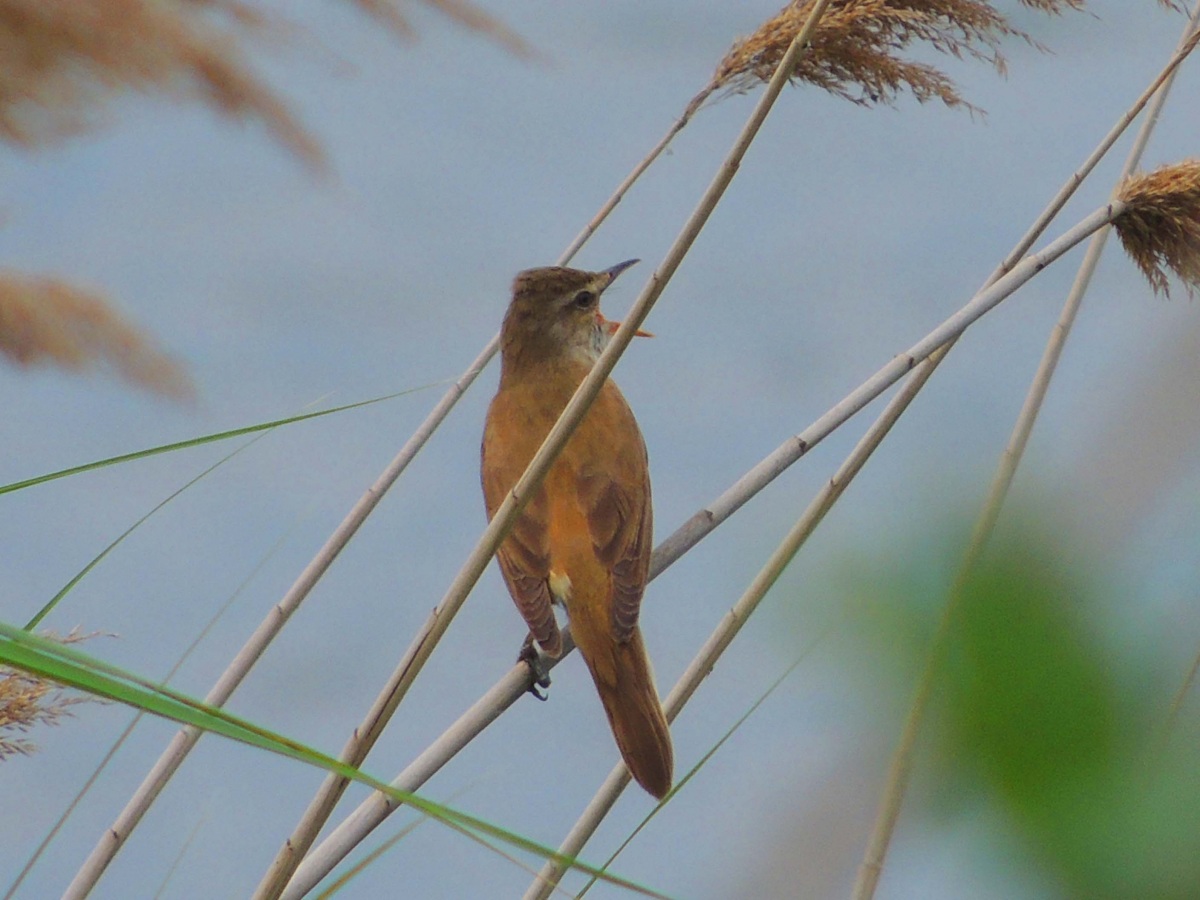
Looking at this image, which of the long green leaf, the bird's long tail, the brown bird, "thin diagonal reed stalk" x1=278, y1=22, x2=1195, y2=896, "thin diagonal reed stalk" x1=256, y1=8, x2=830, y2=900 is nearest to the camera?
the long green leaf

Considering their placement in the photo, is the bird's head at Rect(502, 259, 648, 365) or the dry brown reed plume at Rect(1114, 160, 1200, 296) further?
the bird's head at Rect(502, 259, 648, 365)

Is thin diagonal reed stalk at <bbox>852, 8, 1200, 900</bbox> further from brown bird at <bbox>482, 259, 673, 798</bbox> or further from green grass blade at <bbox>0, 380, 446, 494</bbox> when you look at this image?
green grass blade at <bbox>0, 380, 446, 494</bbox>

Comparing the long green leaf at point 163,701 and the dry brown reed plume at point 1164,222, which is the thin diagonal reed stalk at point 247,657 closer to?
the long green leaf at point 163,701

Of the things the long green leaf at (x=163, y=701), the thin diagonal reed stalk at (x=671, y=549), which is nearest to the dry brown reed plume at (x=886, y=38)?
the thin diagonal reed stalk at (x=671, y=549)

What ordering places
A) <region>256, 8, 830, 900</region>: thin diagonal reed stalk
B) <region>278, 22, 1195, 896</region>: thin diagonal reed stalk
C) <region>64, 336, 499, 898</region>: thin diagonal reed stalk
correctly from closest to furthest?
<region>256, 8, 830, 900</region>: thin diagonal reed stalk < <region>278, 22, 1195, 896</region>: thin diagonal reed stalk < <region>64, 336, 499, 898</region>: thin diagonal reed stalk

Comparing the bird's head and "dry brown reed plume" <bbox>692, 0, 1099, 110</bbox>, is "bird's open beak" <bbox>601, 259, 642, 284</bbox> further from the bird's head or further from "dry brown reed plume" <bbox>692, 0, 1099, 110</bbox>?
"dry brown reed plume" <bbox>692, 0, 1099, 110</bbox>

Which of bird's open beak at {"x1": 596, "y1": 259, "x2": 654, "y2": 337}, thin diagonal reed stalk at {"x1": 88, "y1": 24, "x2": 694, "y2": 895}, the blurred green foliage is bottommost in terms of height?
the blurred green foliage

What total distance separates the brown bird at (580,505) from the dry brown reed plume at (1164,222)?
2.45 feet

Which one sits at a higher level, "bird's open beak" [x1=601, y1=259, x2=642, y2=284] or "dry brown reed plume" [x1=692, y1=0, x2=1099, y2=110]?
"bird's open beak" [x1=601, y1=259, x2=642, y2=284]

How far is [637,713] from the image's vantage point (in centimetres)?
174

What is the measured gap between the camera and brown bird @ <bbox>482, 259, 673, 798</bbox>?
1812 mm

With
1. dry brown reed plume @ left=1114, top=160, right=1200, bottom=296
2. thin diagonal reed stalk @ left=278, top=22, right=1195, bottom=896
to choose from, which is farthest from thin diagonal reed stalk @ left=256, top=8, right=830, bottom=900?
dry brown reed plume @ left=1114, top=160, right=1200, bottom=296

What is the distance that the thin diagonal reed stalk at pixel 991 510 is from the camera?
1.38 m

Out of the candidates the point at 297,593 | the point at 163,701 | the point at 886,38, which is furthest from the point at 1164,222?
the point at 163,701
